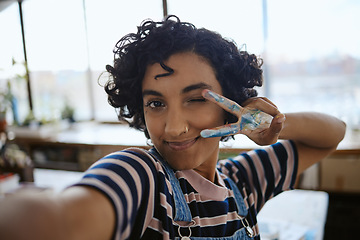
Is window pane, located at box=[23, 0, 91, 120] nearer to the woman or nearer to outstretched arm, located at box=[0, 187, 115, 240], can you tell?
the woman

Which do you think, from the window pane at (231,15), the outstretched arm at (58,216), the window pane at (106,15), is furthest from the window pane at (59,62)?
the outstretched arm at (58,216)

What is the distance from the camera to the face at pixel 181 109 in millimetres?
615

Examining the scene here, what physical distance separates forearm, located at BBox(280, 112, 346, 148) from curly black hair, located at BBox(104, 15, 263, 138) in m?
0.18

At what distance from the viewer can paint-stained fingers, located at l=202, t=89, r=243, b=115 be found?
623 mm

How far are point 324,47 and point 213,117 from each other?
2660mm

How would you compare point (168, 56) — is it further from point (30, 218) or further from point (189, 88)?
point (30, 218)

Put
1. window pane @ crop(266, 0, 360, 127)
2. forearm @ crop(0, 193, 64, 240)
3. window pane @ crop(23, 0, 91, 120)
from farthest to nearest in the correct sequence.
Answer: window pane @ crop(23, 0, 91, 120), window pane @ crop(266, 0, 360, 127), forearm @ crop(0, 193, 64, 240)

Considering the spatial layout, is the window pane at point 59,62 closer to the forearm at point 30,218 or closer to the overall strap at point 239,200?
the overall strap at point 239,200

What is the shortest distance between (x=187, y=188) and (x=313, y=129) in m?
0.48

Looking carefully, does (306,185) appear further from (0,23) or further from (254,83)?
(0,23)

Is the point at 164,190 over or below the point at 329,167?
over

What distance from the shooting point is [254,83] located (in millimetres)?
798

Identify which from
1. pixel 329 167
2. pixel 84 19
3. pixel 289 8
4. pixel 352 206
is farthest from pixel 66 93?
pixel 352 206

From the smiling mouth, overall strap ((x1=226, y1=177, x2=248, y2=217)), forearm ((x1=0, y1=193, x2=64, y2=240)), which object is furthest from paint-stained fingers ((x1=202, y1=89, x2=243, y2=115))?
forearm ((x1=0, y1=193, x2=64, y2=240))
